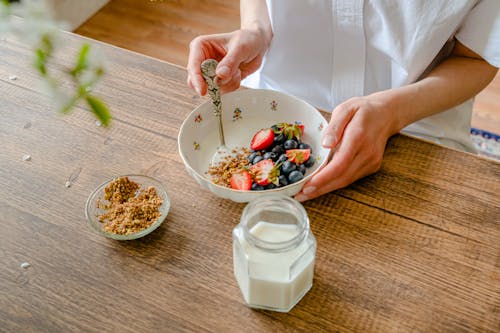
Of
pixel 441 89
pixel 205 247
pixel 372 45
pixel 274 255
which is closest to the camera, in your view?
pixel 274 255

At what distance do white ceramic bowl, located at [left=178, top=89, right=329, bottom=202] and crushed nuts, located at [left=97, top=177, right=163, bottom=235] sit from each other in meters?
0.10

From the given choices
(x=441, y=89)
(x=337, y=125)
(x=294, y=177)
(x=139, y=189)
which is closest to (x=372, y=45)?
(x=441, y=89)

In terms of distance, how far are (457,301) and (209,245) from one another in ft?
1.23

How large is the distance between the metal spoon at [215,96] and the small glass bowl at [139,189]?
5.5 inches

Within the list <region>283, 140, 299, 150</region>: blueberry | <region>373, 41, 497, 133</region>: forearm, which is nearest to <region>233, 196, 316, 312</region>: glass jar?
<region>283, 140, 299, 150</region>: blueberry

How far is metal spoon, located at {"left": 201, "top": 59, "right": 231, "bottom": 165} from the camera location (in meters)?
0.92

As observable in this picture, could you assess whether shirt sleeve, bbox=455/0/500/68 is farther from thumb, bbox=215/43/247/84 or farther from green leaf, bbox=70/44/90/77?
green leaf, bbox=70/44/90/77

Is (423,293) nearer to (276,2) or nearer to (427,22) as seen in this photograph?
(427,22)

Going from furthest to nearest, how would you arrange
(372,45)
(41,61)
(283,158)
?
(372,45), (283,158), (41,61)

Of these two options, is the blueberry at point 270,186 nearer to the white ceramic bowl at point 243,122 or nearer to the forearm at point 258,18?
the white ceramic bowl at point 243,122

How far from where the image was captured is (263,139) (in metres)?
0.91

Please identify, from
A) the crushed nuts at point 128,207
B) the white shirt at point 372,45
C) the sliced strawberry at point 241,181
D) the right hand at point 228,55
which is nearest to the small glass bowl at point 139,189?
the crushed nuts at point 128,207

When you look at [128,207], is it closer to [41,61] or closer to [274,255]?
[274,255]

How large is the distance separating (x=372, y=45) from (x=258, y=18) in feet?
0.93
